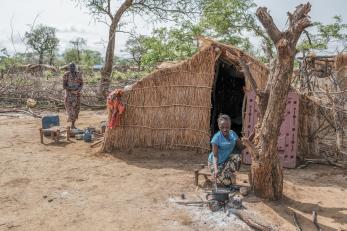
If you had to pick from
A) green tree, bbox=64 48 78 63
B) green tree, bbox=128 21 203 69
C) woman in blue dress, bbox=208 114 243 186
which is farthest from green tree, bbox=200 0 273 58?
green tree, bbox=64 48 78 63

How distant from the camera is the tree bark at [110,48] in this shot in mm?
15742

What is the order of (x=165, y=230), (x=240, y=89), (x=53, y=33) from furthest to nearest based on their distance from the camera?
(x=53, y=33), (x=240, y=89), (x=165, y=230)

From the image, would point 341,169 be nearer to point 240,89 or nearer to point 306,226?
point 306,226

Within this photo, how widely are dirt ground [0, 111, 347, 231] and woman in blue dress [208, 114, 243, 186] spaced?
18.4 inches

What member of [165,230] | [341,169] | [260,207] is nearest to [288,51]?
[260,207]

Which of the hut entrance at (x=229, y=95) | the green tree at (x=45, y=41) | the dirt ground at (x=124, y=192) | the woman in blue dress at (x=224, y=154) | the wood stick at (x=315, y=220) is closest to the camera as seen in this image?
the wood stick at (x=315, y=220)

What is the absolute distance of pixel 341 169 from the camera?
7391mm

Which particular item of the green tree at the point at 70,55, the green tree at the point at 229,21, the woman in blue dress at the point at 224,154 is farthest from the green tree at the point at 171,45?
the green tree at the point at 70,55

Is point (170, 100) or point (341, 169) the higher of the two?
point (170, 100)

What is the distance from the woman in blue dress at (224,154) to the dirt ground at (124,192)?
47 cm

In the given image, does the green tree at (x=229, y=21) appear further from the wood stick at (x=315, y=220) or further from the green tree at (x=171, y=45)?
the wood stick at (x=315, y=220)

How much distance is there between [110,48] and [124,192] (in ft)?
36.6

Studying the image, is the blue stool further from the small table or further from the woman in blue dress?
the woman in blue dress

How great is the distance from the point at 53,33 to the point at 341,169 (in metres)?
43.3
